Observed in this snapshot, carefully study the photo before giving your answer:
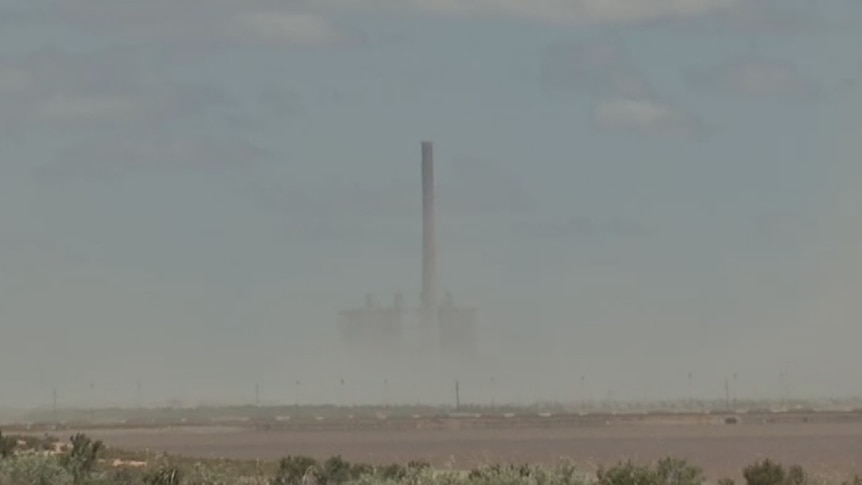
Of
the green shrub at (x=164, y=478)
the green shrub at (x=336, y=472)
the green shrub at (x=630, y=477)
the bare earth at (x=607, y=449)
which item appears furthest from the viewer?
the bare earth at (x=607, y=449)

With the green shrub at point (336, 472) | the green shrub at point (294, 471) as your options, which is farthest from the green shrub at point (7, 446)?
the green shrub at point (336, 472)

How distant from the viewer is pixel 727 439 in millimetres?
152250

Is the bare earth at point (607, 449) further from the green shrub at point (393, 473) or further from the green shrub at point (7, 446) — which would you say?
the green shrub at point (393, 473)

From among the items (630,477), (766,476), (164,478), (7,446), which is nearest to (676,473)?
(766,476)

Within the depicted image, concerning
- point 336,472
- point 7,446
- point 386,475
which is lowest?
point 386,475

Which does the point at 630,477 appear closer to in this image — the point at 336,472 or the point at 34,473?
the point at 336,472

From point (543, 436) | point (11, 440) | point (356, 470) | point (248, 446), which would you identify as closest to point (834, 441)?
point (543, 436)

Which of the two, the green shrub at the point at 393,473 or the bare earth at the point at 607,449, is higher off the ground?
the bare earth at the point at 607,449

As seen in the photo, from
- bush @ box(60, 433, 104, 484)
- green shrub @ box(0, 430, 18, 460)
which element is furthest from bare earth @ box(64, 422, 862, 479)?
bush @ box(60, 433, 104, 484)

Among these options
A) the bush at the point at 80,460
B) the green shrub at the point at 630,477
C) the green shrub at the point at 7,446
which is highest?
the green shrub at the point at 7,446

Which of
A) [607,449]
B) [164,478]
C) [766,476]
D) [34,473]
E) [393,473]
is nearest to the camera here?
[34,473]

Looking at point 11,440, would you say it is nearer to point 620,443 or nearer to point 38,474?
point 38,474

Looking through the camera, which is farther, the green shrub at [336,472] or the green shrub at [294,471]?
the green shrub at [336,472]

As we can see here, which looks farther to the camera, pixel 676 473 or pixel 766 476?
pixel 676 473
